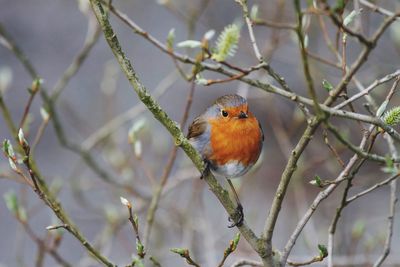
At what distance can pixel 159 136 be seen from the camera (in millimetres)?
5422

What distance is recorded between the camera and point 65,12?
8.97m

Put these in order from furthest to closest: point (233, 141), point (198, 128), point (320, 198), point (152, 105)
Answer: point (198, 128)
point (233, 141)
point (320, 198)
point (152, 105)

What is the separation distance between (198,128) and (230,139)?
0.19m

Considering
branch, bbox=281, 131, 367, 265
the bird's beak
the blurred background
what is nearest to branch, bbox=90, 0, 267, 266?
branch, bbox=281, 131, 367, 265

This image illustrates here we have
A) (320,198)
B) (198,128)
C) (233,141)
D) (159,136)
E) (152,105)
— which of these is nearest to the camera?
(152,105)

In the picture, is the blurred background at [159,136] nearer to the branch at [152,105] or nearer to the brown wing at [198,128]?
the brown wing at [198,128]

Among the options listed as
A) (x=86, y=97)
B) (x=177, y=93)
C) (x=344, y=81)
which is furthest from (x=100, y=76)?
(x=344, y=81)

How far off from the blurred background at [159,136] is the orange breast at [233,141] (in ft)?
2.78

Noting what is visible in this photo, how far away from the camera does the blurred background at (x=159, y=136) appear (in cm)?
475

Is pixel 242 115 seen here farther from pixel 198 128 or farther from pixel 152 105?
pixel 152 105

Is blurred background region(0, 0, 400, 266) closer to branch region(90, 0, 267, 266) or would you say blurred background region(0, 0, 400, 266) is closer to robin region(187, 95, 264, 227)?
robin region(187, 95, 264, 227)

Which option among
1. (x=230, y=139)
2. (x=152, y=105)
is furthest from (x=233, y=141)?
(x=152, y=105)

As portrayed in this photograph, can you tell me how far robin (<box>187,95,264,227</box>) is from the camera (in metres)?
3.10

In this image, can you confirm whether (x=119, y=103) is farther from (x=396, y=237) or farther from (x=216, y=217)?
(x=396, y=237)
